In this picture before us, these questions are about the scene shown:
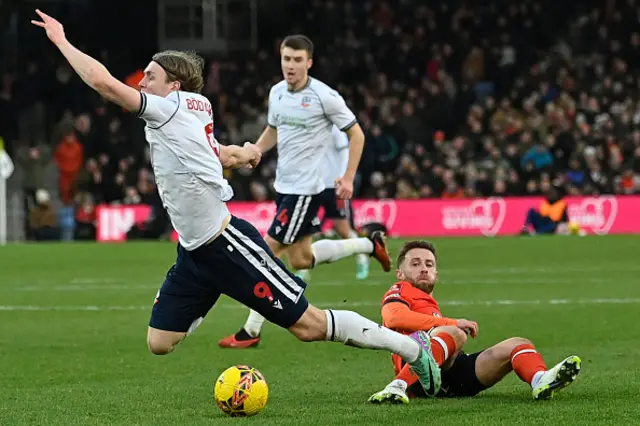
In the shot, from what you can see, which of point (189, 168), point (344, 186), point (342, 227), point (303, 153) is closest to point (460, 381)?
point (189, 168)

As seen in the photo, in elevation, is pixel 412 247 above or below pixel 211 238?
below

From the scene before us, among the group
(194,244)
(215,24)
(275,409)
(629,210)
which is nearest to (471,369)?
(275,409)

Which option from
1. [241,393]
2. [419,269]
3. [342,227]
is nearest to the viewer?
[241,393]

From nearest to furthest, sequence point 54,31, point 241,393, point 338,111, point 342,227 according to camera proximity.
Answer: point 54,31, point 241,393, point 338,111, point 342,227

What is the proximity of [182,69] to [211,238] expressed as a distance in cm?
97

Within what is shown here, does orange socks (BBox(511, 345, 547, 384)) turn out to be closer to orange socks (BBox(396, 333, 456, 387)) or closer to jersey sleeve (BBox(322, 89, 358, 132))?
orange socks (BBox(396, 333, 456, 387))

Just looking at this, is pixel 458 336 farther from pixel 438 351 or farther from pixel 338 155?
pixel 338 155

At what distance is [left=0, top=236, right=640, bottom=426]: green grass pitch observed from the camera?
7.16 meters

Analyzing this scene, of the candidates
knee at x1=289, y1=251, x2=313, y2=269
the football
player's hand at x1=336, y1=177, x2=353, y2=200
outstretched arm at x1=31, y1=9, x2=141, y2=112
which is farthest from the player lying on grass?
knee at x1=289, y1=251, x2=313, y2=269

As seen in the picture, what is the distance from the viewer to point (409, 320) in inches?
305

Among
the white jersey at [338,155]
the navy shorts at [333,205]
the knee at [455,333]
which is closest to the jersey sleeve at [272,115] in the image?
the navy shorts at [333,205]

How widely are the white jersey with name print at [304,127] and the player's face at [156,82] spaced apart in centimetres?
434

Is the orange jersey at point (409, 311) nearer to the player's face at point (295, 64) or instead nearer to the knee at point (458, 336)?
the knee at point (458, 336)

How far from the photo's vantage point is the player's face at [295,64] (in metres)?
11.3
